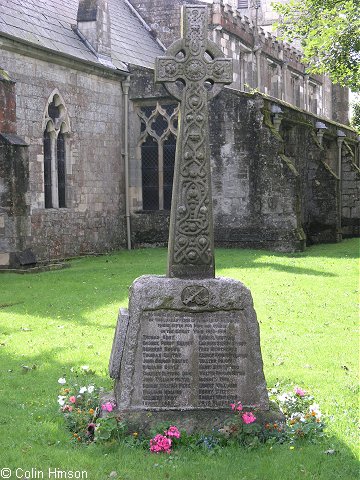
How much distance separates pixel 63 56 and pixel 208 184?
14.3 metres

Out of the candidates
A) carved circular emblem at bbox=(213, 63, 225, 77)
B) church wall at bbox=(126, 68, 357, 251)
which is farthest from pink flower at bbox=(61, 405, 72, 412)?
church wall at bbox=(126, 68, 357, 251)

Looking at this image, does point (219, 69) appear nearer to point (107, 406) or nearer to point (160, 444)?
point (107, 406)

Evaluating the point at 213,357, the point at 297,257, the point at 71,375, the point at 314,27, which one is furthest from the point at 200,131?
the point at 314,27

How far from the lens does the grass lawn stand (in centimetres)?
516

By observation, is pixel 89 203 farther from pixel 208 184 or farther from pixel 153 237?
pixel 208 184

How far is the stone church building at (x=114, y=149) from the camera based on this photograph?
1806cm

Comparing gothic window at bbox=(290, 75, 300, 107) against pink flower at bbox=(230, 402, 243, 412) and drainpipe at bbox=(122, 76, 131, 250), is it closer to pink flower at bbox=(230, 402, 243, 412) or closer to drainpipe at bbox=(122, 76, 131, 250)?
drainpipe at bbox=(122, 76, 131, 250)

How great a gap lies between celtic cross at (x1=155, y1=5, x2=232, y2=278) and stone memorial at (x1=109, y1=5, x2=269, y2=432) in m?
0.01

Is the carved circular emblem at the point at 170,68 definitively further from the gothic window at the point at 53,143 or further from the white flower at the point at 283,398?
the gothic window at the point at 53,143

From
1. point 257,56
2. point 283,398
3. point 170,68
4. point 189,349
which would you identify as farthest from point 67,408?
point 257,56

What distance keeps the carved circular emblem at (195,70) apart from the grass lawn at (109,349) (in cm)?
311

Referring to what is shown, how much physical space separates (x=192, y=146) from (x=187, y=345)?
168 cm

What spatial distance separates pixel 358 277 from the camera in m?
15.4

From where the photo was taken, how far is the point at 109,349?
8.79 m
